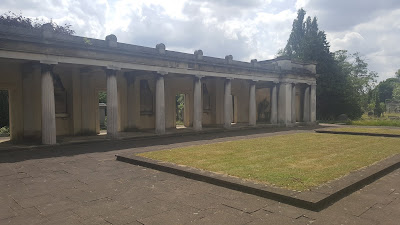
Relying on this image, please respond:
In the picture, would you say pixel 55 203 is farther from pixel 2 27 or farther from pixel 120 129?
pixel 120 129

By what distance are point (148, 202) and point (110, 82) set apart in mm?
10796

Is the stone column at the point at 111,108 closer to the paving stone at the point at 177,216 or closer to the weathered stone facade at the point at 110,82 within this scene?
the weathered stone facade at the point at 110,82

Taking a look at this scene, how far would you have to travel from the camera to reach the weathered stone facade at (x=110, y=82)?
12.8 metres

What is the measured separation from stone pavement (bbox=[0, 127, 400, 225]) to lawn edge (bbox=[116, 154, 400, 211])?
0.14 meters

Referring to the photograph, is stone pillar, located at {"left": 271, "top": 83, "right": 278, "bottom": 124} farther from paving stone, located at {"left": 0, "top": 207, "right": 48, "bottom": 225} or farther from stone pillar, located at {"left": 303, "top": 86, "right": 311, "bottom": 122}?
paving stone, located at {"left": 0, "top": 207, "right": 48, "bottom": 225}

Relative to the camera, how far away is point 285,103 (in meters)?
25.1

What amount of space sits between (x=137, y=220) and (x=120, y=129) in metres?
15.2

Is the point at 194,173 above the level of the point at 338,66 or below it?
below

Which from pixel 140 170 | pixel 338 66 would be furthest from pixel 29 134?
pixel 338 66

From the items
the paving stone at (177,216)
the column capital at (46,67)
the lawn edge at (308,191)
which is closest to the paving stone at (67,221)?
the paving stone at (177,216)

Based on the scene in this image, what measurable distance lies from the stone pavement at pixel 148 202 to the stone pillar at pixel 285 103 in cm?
1766

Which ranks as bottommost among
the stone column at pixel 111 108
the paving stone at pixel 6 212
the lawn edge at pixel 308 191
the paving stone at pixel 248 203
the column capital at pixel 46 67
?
the paving stone at pixel 6 212

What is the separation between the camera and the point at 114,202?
17.9 ft

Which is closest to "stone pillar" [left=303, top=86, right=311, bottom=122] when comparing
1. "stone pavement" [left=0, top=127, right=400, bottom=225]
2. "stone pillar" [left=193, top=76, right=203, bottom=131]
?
"stone pillar" [left=193, top=76, right=203, bottom=131]
